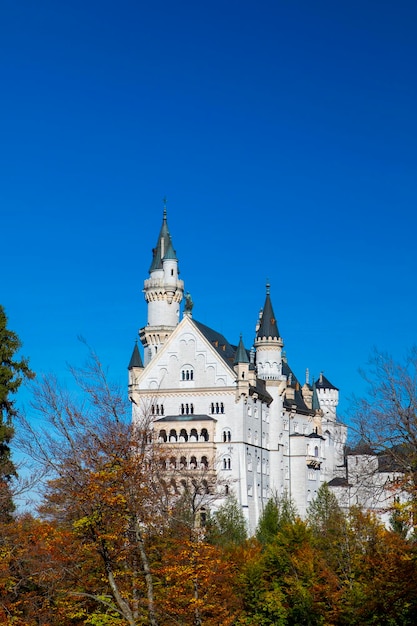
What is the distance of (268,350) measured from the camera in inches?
4496

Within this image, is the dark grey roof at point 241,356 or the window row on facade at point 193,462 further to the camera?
the dark grey roof at point 241,356

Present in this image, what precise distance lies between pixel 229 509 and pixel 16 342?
43.9 m

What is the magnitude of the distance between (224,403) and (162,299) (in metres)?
18.5

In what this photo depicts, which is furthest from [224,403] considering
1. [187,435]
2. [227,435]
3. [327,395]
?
[327,395]

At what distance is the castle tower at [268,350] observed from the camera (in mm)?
113938

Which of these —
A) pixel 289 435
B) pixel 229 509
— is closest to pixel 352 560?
pixel 229 509

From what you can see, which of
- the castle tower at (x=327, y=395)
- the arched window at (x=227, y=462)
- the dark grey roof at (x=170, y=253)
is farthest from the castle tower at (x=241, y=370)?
the castle tower at (x=327, y=395)

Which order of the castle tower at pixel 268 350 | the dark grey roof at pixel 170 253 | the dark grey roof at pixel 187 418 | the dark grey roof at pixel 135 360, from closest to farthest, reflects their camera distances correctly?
the dark grey roof at pixel 187 418 → the dark grey roof at pixel 135 360 → the castle tower at pixel 268 350 → the dark grey roof at pixel 170 253

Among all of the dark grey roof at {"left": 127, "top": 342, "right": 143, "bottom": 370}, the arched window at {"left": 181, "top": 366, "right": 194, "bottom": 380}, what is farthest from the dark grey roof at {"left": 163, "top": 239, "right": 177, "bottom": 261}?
the arched window at {"left": 181, "top": 366, "right": 194, "bottom": 380}

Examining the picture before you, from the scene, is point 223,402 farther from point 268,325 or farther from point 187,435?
point 268,325

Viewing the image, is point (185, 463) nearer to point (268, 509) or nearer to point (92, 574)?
point (268, 509)

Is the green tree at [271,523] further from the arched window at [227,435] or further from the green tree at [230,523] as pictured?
the arched window at [227,435]

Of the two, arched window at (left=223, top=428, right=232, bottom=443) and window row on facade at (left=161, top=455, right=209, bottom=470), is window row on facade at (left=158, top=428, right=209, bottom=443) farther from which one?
window row on facade at (left=161, top=455, right=209, bottom=470)

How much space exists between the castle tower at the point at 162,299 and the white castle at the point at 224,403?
12 centimetres
